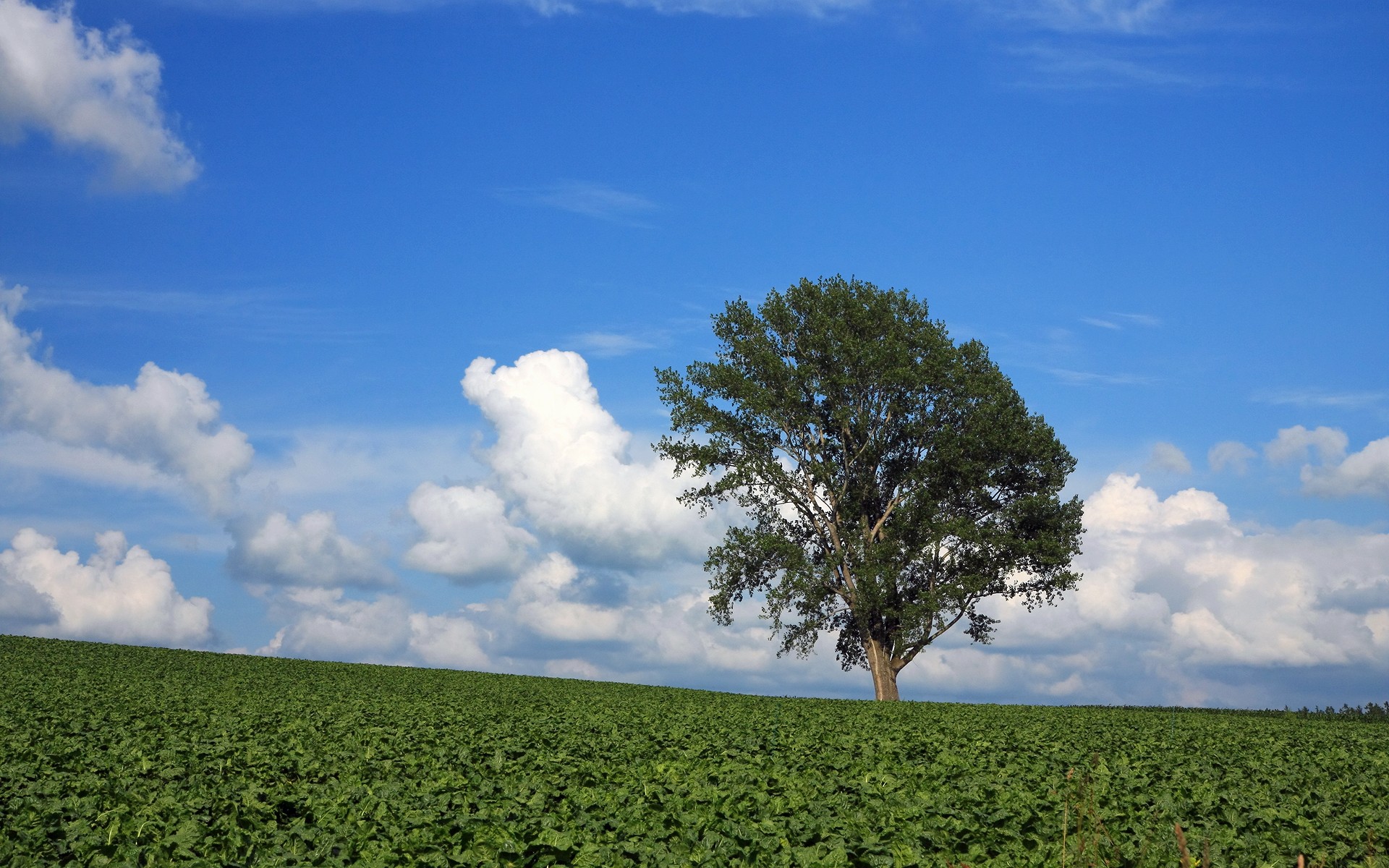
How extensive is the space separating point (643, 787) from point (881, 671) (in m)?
29.8

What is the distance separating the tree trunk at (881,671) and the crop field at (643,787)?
45.0 feet

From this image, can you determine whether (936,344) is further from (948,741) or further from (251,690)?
(251,690)

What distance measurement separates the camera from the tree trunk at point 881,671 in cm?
4075

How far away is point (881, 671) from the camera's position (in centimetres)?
4100

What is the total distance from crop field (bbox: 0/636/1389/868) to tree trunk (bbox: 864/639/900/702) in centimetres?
1372

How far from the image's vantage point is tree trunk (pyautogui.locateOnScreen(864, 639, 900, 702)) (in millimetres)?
40750

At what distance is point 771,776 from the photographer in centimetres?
1388

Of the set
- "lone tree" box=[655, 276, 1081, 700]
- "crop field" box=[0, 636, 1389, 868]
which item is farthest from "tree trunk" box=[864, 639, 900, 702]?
"crop field" box=[0, 636, 1389, 868]

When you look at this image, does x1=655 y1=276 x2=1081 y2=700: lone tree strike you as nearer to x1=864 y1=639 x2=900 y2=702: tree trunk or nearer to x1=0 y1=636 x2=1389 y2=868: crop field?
x1=864 y1=639 x2=900 y2=702: tree trunk

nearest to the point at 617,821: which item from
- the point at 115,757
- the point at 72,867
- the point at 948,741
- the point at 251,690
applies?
the point at 72,867

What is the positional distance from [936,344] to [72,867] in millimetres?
36901

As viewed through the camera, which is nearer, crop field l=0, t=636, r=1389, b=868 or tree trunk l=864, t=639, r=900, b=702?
crop field l=0, t=636, r=1389, b=868

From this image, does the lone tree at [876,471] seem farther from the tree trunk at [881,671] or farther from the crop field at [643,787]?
the crop field at [643,787]

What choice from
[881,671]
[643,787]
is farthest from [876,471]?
[643,787]
